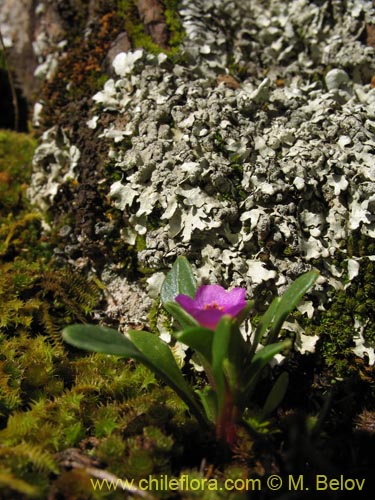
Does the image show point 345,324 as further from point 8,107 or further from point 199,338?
point 8,107

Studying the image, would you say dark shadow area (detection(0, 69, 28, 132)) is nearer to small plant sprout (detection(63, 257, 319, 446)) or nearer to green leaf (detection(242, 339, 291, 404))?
small plant sprout (detection(63, 257, 319, 446))

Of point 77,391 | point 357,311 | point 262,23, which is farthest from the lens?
point 262,23

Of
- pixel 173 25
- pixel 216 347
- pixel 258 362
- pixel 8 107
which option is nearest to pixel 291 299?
pixel 258 362

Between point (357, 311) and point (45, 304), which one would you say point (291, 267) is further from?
point (45, 304)

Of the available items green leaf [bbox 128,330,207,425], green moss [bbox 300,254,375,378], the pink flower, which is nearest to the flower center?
the pink flower

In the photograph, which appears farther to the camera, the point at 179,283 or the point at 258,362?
the point at 179,283

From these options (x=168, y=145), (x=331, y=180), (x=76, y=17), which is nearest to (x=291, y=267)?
(x=331, y=180)
